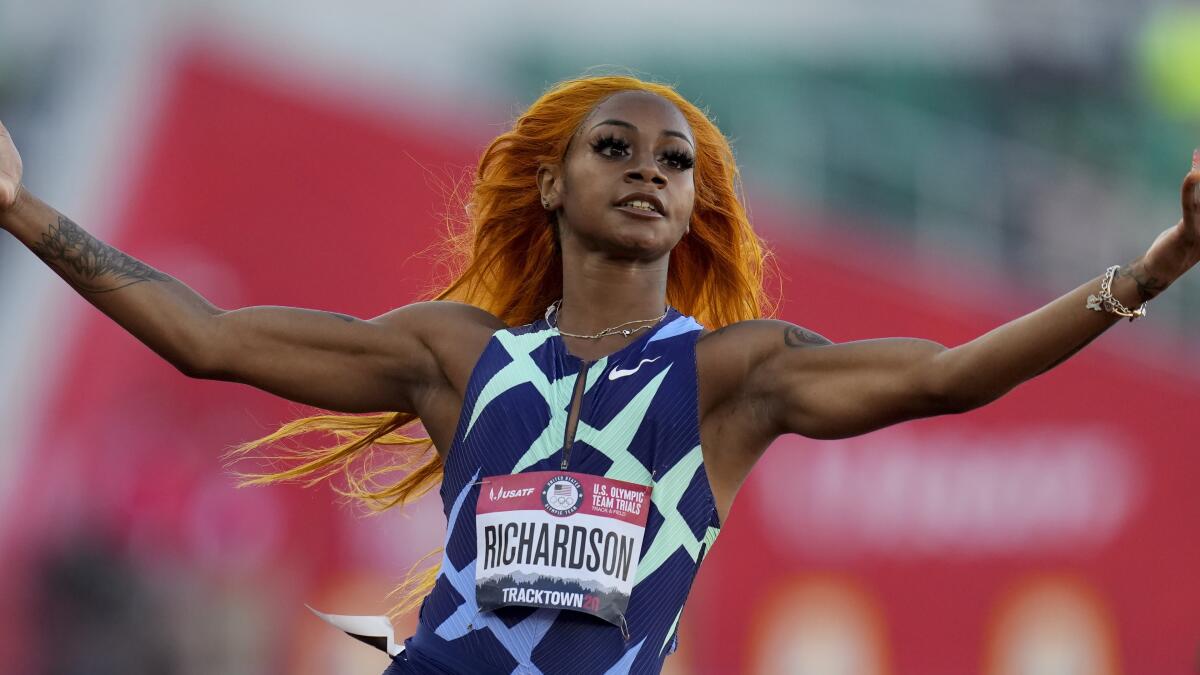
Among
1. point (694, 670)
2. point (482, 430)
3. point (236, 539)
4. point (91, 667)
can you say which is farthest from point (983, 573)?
point (482, 430)

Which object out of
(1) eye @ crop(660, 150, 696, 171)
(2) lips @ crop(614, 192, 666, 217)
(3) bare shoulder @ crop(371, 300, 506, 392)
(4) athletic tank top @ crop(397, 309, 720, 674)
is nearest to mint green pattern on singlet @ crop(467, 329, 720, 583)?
(4) athletic tank top @ crop(397, 309, 720, 674)

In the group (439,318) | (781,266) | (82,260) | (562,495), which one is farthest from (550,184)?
(781,266)

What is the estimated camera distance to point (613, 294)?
351 centimetres

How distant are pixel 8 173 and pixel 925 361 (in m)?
1.79

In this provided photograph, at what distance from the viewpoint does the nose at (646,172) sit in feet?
11.3

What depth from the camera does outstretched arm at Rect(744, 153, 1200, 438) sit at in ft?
9.31

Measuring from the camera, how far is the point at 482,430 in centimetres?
329

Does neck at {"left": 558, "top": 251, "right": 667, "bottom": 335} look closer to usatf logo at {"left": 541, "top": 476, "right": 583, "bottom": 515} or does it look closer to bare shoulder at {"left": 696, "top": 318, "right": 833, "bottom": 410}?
bare shoulder at {"left": 696, "top": 318, "right": 833, "bottom": 410}

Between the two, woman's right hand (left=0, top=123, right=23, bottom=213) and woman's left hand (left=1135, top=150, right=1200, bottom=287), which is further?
woman's right hand (left=0, top=123, right=23, bottom=213)

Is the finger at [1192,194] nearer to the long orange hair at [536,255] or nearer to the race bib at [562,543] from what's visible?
the race bib at [562,543]

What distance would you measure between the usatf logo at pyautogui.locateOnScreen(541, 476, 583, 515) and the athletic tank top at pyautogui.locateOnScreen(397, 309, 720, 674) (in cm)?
3

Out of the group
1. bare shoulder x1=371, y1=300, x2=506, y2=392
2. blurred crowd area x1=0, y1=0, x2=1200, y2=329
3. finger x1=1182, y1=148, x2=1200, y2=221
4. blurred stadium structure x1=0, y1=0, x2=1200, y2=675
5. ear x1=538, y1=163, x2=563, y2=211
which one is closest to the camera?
finger x1=1182, y1=148, x2=1200, y2=221

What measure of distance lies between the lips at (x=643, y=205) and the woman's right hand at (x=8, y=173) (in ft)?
3.94

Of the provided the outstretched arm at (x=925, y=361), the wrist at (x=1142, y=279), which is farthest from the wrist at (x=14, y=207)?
the wrist at (x=1142, y=279)
